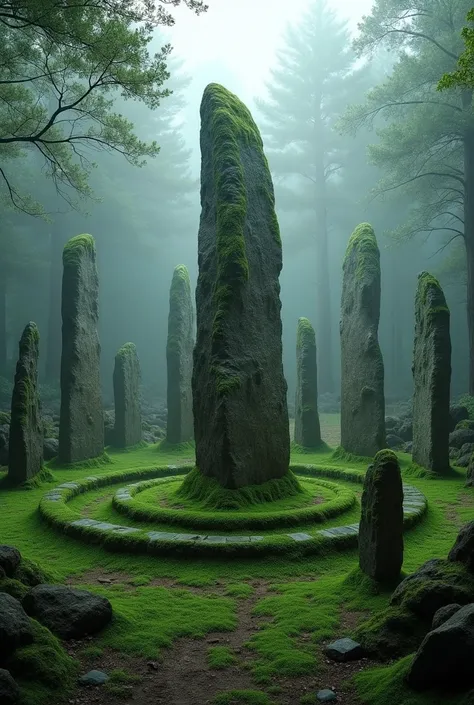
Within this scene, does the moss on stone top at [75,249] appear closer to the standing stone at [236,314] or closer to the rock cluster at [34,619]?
the standing stone at [236,314]

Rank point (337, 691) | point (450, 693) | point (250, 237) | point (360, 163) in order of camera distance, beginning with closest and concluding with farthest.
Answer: point (450, 693) → point (337, 691) → point (250, 237) → point (360, 163)

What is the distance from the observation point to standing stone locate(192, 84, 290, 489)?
9234mm

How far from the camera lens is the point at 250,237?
10289mm

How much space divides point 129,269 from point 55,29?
119ft

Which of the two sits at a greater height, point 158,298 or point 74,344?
point 158,298

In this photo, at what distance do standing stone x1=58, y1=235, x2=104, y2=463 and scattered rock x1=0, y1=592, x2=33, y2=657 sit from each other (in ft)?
31.3

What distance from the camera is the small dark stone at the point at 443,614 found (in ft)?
14.6

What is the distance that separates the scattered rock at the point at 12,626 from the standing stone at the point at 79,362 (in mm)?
9545

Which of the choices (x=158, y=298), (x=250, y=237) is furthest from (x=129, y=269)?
(x=250, y=237)

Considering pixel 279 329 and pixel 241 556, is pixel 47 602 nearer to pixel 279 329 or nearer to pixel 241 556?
pixel 241 556

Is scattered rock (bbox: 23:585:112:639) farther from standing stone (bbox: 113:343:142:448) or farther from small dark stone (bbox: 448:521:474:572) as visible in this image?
standing stone (bbox: 113:343:142:448)

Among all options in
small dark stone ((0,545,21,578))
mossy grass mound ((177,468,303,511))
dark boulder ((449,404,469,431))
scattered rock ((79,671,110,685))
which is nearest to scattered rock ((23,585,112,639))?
small dark stone ((0,545,21,578))

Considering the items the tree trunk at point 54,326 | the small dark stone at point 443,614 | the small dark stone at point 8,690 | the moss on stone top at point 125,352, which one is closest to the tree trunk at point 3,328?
the tree trunk at point 54,326

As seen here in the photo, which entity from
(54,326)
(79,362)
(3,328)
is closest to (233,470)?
(79,362)
